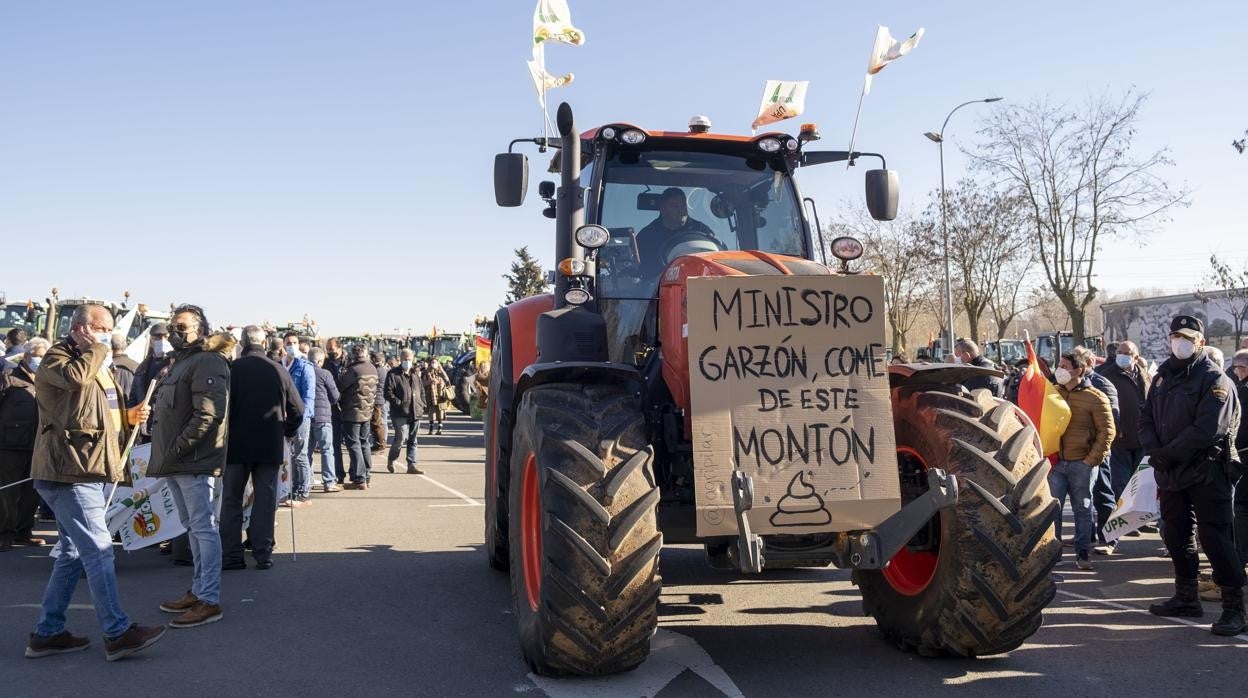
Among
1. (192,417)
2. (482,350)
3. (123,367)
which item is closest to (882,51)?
(192,417)

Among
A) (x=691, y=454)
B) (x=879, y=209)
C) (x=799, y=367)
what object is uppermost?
(x=879, y=209)

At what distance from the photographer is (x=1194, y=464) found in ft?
20.7

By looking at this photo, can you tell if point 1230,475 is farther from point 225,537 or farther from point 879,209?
point 225,537

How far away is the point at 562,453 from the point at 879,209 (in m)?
3.18

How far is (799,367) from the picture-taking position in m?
4.86

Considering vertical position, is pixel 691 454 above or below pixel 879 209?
below

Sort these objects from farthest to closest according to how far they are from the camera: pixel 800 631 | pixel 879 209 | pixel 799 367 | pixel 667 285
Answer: pixel 879 209, pixel 800 631, pixel 667 285, pixel 799 367

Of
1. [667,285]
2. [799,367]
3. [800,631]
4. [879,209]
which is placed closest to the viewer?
[799,367]

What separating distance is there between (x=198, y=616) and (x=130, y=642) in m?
0.78

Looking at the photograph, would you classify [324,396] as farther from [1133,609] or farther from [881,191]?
[1133,609]

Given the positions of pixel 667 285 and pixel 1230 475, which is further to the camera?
pixel 1230 475

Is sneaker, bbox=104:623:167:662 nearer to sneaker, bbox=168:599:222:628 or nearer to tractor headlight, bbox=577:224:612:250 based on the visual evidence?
sneaker, bbox=168:599:222:628

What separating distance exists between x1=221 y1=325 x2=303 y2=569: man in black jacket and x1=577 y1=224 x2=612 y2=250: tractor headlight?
393 cm

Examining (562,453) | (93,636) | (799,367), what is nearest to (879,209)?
(799,367)
